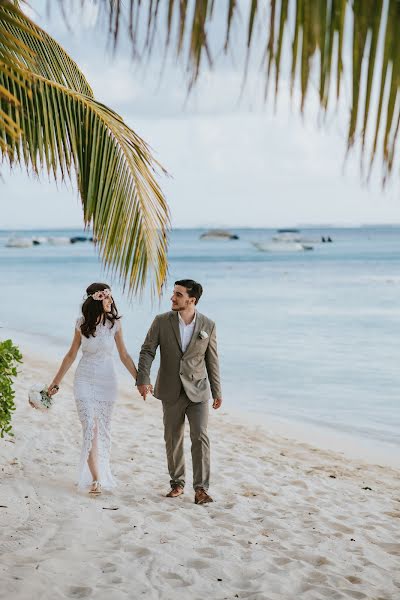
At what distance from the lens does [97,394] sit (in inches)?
239

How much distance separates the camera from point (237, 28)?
4.71ft

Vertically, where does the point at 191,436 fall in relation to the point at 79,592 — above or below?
above

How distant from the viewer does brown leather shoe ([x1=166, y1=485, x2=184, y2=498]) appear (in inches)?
239

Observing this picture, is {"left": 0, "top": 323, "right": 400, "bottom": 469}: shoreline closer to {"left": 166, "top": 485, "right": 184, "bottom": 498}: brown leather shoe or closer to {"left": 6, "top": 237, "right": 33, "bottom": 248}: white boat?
{"left": 166, "top": 485, "right": 184, "bottom": 498}: brown leather shoe

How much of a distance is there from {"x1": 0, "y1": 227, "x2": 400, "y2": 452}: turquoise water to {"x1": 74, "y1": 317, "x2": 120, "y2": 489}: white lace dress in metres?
5.11

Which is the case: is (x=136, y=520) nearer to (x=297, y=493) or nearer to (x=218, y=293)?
(x=297, y=493)

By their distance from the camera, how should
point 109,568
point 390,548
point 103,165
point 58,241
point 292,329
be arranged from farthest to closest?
point 58,241 → point 292,329 → point 390,548 → point 103,165 → point 109,568

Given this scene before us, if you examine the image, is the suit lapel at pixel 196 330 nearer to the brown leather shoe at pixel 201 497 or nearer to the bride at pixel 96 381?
the bride at pixel 96 381

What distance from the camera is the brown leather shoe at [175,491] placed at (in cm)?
606

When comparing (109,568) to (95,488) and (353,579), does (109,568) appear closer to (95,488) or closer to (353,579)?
(353,579)

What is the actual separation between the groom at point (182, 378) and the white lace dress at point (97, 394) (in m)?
0.30

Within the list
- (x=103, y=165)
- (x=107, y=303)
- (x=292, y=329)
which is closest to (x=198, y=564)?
(x=107, y=303)

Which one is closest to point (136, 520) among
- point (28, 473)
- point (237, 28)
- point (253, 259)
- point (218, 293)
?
point (28, 473)

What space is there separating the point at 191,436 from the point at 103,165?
2228 millimetres
